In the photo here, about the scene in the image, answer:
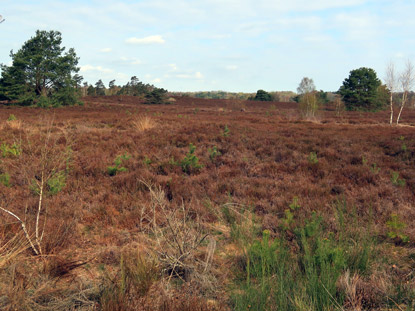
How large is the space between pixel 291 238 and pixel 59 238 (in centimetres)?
278

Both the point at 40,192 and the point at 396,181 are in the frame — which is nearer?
the point at 40,192

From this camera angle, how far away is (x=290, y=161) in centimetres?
773

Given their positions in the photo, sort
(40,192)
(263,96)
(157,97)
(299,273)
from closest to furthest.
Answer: (299,273)
(40,192)
(157,97)
(263,96)

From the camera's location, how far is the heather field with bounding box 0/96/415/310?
7.72ft

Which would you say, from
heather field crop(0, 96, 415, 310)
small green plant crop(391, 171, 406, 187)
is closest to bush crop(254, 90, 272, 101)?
heather field crop(0, 96, 415, 310)

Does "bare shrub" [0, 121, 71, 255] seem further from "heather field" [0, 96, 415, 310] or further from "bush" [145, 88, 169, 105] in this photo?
"bush" [145, 88, 169, 105]

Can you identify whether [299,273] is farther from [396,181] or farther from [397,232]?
[396,181]

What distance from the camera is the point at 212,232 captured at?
3.97m

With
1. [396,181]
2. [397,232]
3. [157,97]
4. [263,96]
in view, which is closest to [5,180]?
[397,232]

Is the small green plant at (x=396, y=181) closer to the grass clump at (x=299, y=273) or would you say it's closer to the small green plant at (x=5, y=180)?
the grass clump at (x=299, y=273)

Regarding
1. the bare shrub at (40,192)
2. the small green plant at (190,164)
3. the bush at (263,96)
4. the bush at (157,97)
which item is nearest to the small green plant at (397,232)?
the bare shrub at (40,192)

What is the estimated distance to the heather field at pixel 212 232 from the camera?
2.35 m

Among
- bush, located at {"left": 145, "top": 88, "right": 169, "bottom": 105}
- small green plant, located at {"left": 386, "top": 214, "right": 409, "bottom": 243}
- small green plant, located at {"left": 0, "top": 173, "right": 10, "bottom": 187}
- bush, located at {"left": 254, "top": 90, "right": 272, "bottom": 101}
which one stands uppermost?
bush, located at {"left": 254, "top": 90, "right": 272, "bottom": 101}

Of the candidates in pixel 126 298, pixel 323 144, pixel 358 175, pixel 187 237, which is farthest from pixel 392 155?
pixel 126 298
